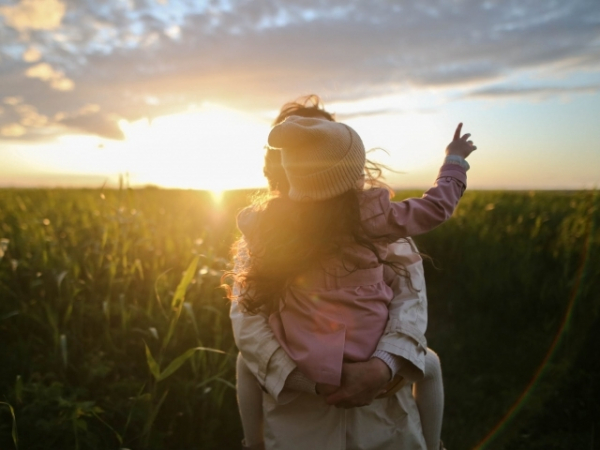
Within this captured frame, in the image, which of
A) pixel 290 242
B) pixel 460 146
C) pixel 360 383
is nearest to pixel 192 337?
pixel 290 242

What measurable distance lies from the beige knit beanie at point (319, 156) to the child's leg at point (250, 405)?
73cm

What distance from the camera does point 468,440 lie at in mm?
2746

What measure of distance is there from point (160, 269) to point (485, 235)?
9.16 feet

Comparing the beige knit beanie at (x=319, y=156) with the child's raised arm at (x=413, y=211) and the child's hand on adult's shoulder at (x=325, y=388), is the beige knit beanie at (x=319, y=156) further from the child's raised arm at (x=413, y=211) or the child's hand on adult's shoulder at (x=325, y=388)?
the child's hand on adult's shoulder at (x=325, y=388)

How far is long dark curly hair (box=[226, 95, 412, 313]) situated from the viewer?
1.64m

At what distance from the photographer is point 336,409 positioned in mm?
1675

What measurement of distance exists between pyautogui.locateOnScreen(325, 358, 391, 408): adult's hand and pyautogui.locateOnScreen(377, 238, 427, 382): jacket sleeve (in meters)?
0.07

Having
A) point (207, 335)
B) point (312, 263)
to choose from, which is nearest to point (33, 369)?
point (207, 335)

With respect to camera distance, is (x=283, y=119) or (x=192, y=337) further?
(x=192, y=337)

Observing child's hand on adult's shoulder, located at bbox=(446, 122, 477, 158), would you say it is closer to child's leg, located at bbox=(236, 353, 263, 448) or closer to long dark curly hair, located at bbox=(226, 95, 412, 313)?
long dark curly hair, located at bbox=(226, 95, 412, 313)

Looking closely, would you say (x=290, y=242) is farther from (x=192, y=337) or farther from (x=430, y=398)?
(x=192, y=337)

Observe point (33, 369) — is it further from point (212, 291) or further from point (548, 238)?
point (548, 238)

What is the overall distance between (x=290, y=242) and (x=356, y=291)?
0.29 meters

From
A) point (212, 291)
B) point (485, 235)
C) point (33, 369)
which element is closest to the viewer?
point (33, 369)
